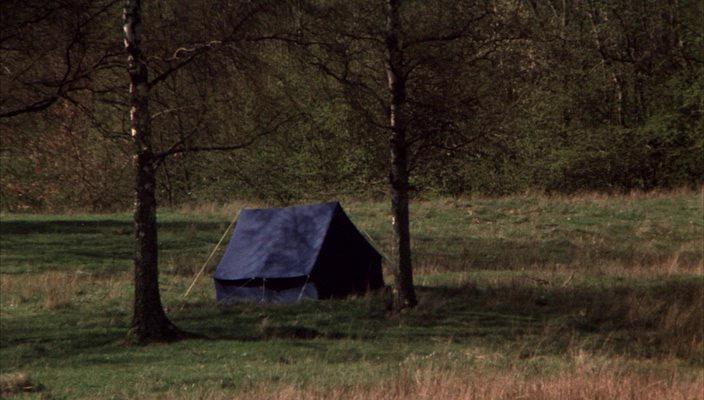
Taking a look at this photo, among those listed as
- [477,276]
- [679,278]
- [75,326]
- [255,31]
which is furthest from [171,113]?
[679,278]

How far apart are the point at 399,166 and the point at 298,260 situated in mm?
2872

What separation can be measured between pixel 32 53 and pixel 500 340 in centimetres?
786

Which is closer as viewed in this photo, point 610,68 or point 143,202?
point 143,202

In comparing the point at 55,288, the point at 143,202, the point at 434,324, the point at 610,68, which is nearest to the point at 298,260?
the point at 434,324

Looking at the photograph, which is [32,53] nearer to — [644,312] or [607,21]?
[644,312]

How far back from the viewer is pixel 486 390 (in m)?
10.5

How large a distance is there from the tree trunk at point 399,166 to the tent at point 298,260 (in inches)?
71.2

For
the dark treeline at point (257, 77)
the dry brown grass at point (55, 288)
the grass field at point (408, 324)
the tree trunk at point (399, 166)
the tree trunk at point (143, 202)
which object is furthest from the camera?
the dry brown grass at point (55, 288)

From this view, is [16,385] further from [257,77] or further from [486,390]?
[257,77]

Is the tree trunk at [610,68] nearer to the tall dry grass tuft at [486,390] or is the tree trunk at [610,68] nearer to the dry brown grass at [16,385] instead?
the tall dry grass tuft at [486,390]

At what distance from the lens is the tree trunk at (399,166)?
1786cm

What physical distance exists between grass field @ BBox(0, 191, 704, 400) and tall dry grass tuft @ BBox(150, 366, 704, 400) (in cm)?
3

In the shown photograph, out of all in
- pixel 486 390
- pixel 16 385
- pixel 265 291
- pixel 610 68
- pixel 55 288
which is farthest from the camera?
pixel 610 68

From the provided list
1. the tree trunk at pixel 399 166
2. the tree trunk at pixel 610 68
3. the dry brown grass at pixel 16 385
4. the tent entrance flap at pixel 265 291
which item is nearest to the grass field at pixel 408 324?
the dry brown grass at pixel 16 385
